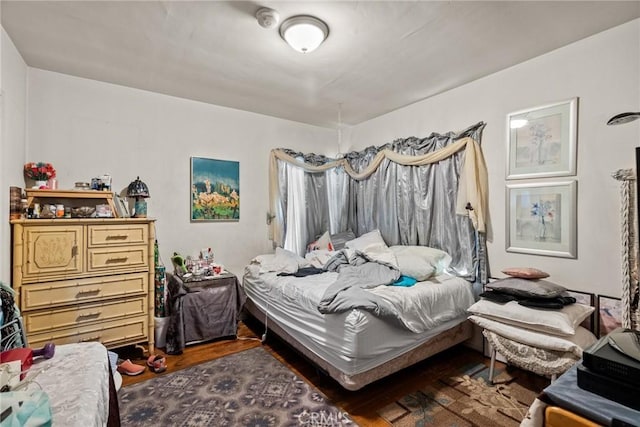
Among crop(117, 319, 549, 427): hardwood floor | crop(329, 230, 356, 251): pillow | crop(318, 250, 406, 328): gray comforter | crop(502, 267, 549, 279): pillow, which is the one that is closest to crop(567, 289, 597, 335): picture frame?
crop(502, 267, 549, 279): pillow

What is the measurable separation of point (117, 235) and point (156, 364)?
1157mm

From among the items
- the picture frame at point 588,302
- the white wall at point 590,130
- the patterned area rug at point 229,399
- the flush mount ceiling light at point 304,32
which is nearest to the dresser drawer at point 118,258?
the patterned area rug at point 229,399

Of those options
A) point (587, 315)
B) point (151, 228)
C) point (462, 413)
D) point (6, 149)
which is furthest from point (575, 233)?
point (6, 149)

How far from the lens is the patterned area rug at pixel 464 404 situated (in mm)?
1912

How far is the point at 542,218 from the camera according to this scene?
8.07 ft

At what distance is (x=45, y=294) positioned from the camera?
2299 millimetres

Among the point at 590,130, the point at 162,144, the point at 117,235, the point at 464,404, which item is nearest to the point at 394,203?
the point at 590,130

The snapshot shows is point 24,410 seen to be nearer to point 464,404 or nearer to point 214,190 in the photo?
point 464,404

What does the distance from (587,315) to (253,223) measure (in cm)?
332

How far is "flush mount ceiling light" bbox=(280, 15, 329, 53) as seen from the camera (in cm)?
196

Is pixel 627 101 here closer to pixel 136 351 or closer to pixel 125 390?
pixel 125 390

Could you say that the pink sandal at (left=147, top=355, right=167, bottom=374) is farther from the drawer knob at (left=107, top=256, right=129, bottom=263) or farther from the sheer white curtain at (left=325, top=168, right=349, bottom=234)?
the sheer white curtain at (left=325, top=168, right=349, bottom=234)

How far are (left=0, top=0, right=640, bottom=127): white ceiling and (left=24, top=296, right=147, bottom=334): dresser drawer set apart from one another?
6.81ft

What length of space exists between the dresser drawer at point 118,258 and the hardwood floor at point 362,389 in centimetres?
89
